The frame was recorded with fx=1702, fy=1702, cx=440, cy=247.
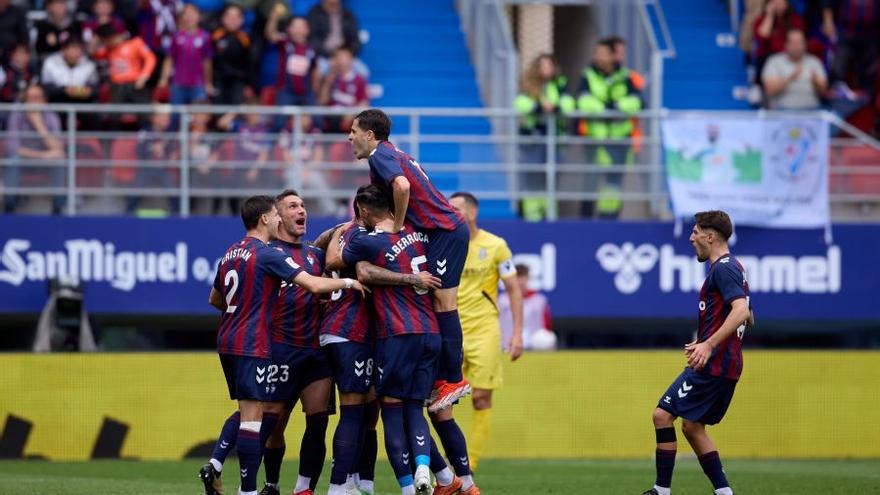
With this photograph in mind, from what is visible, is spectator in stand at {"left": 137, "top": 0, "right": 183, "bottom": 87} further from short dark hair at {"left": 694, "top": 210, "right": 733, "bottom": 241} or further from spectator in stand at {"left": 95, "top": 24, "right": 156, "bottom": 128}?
short dark hair at {"left": 694, "top": 210, "right": 733, "bottom": 241}

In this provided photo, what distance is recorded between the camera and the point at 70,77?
1950 centimetres

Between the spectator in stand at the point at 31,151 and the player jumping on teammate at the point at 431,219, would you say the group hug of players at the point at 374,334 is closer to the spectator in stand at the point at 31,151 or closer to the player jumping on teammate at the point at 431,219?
the player jumping on teammate at the point at 431,219

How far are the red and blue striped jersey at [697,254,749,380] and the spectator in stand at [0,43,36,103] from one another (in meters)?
10.5

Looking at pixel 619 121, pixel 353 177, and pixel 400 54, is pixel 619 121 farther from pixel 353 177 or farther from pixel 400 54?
pixel 400 54

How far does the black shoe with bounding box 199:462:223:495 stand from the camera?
437 inches

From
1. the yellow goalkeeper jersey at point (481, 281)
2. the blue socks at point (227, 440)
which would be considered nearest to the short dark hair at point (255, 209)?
the blue socks at point (227, 440)

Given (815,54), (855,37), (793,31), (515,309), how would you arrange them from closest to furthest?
1. (515,309)
2. (793,31)
3. (815,54)
4. (855,37)

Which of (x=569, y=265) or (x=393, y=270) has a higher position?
(x=393, y=270)

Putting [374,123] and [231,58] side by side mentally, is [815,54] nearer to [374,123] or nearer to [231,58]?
[231,58]

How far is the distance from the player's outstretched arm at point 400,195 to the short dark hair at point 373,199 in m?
0.18

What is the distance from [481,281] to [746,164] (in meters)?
5.77

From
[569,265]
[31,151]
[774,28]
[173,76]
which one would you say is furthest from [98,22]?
[774,28]

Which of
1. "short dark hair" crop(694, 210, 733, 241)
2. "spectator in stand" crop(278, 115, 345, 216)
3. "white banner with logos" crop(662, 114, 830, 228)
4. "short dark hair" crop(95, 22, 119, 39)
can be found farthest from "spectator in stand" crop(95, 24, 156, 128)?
"short dark hair" crop(694, 210, 733, 241)

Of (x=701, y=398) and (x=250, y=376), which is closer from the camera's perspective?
(x=250, y=376)
